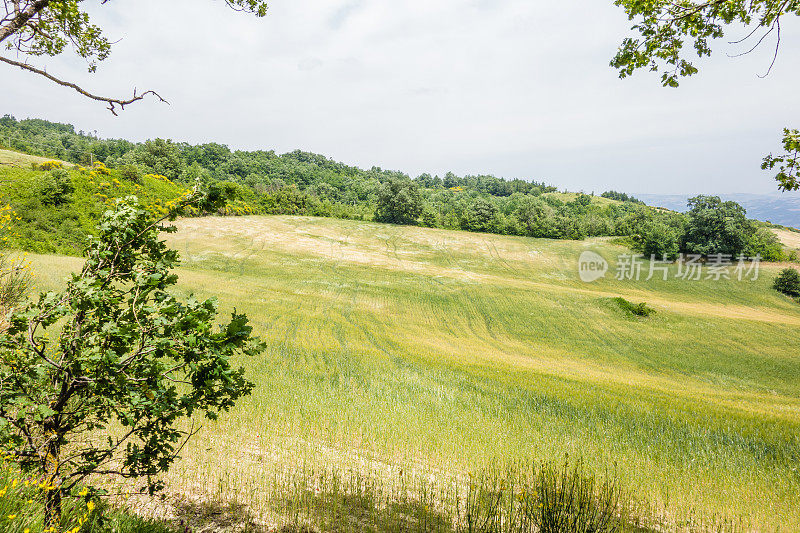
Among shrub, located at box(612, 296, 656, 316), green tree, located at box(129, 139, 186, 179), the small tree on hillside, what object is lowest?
shrub, located at box(612, 296, 656, 316)

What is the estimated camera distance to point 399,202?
95.8 metres

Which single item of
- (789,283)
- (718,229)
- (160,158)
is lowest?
(789,283)

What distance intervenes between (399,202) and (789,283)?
74.1 meters

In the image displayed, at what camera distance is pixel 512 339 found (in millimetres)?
30172

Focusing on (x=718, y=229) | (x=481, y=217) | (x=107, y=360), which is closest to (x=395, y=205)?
(x=481, y=217)

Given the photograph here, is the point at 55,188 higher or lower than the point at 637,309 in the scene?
higher

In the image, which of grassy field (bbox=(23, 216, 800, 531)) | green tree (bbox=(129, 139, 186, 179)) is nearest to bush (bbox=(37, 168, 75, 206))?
grassy field (bbox=(23, 216, 800, 531))

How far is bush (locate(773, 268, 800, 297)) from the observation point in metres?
50.3

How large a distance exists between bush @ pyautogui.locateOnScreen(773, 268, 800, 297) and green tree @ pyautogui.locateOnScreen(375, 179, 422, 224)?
70.1 m

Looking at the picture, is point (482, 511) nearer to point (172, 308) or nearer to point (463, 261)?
point (172, 308)

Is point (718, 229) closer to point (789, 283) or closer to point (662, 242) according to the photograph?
point (662, 242)

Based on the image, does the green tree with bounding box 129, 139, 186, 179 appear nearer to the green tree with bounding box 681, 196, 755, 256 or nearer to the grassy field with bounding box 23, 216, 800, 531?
the grassy field with bounding box 23, 216, 800, 531

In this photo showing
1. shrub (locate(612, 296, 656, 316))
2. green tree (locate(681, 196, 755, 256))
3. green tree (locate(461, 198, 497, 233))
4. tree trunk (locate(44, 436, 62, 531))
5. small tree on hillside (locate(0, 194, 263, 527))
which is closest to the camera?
tree trunk (locate(44, 436, 62, 531))

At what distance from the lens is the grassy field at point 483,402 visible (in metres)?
6.04
